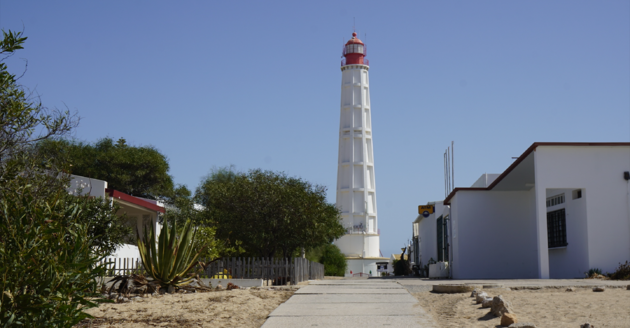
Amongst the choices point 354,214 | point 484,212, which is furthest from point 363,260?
point 484,212

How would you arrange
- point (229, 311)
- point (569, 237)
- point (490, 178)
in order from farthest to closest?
1. point (490, 178)
2. point (569, 237)
3. point (229, 311)

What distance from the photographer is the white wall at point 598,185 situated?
60.5 feet

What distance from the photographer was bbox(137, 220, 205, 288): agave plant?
12094mm

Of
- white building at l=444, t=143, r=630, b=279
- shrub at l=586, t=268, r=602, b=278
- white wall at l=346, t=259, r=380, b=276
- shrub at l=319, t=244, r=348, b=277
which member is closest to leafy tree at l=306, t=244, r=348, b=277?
shrub at l=319, t=244, r=348, b=277

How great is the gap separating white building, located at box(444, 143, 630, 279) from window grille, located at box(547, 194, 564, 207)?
0.05 metres

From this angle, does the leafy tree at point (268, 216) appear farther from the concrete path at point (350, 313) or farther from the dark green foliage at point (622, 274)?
the concrete path at point (350, 313)

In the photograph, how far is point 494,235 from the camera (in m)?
23.0

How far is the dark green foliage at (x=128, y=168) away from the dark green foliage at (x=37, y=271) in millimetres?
40156

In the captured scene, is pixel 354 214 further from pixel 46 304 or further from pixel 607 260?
pixel 46 304

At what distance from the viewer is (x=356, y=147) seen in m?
60.7

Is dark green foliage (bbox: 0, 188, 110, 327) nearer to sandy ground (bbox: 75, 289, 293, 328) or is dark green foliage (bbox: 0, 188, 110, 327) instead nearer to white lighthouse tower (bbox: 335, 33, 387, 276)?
sandy ground (bbox: 75, 289, 293, 328)

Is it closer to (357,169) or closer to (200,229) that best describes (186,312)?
(200,229)

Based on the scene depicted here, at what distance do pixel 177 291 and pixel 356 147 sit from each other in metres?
48.9

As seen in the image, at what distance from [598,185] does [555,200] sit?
308 cm
